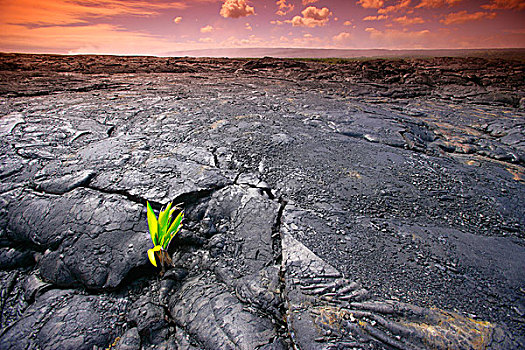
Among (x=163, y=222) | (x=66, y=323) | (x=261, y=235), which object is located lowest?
(x=66, y=323)

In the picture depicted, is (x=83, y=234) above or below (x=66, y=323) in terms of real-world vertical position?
above

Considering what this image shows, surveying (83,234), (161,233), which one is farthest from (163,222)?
(83,234)

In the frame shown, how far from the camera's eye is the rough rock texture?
1.15m

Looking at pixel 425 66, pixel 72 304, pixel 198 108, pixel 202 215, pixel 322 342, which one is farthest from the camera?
pixel 425 66

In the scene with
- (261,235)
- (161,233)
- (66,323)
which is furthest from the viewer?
(261,235)

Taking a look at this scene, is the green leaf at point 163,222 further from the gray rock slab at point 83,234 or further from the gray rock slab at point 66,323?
the gray rock slab at point 66,323

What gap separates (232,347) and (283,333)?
25 cm

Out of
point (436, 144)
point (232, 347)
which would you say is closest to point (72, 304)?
point (232, 347)

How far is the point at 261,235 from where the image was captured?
159cm

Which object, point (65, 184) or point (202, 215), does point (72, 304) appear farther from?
point (65, 184)

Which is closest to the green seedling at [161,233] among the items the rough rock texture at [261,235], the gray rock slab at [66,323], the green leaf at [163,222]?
the green leaf at [163,222]

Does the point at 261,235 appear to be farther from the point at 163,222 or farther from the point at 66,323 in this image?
the point at 66,323

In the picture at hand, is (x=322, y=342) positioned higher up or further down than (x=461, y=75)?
further down

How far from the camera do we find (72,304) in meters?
1.36
